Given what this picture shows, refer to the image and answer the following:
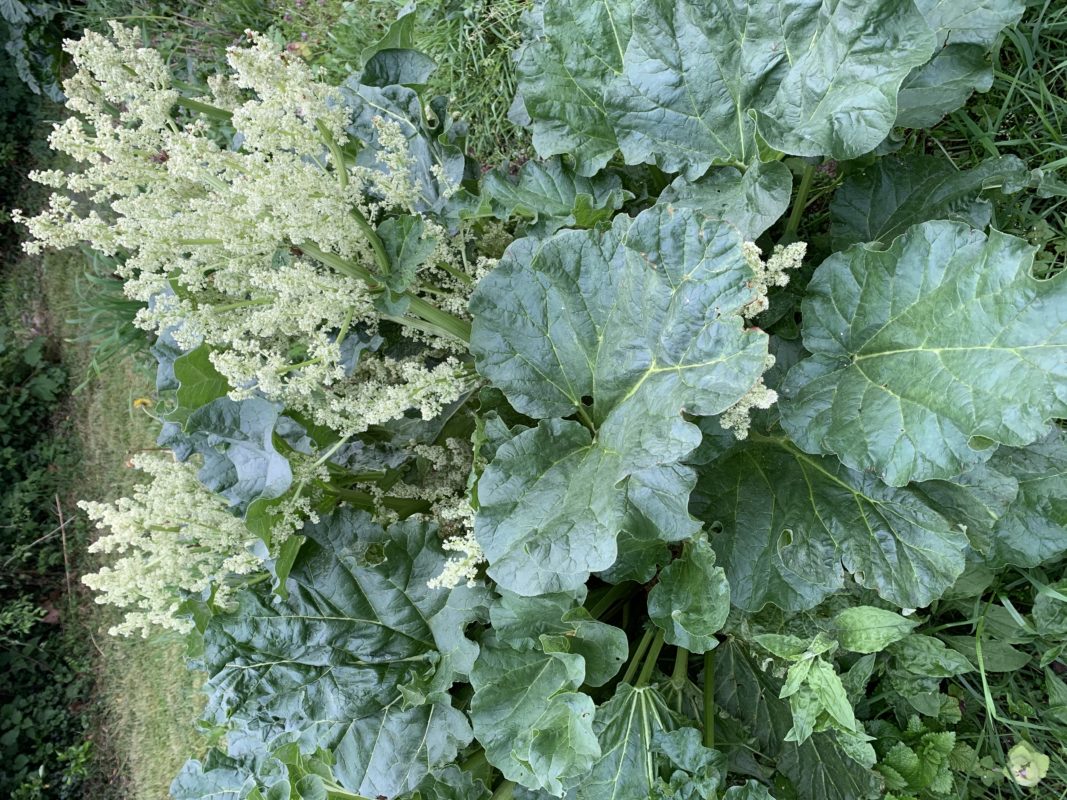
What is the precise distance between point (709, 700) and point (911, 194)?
1334 millimetres

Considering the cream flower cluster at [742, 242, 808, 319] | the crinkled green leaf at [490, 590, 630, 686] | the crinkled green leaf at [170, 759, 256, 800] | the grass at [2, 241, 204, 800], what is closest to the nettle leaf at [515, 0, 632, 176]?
the cream flower cluster at [742, 242, 808, 319]

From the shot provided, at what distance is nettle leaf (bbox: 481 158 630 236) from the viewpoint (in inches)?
71.1

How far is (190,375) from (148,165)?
0.42m

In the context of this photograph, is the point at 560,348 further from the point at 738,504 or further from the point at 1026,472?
the point at 1026,472

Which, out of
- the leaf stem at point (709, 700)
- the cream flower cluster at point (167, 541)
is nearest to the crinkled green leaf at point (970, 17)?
the leaf stem at point (709, 700)

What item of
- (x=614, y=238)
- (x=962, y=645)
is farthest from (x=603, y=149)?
(x=962, y=645)

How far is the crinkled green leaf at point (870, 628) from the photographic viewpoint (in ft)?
5.46

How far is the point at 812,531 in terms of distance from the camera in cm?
172

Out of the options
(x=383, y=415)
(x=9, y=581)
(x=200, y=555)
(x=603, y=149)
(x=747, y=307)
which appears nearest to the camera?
(x=747, y=307)

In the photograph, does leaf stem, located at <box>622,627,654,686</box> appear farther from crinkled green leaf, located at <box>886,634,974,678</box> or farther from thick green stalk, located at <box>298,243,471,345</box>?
thick green stalk, located at <box>298,243,471,345</box>

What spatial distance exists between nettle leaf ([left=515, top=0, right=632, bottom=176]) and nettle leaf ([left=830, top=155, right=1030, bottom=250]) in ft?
1.92

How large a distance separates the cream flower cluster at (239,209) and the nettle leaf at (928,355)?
2.61ft

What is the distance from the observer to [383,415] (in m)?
1.58

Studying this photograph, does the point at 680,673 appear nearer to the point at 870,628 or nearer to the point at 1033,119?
the point at 870,628
